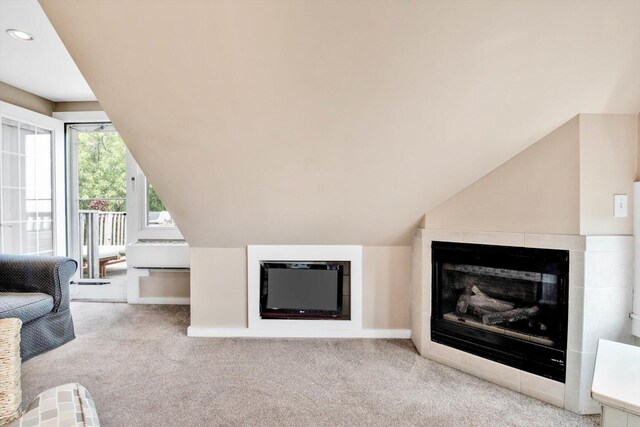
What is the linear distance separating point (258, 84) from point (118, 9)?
0.59 meters

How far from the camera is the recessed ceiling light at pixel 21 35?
2.34 metres

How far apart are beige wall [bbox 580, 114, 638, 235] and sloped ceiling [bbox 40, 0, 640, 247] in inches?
3.2

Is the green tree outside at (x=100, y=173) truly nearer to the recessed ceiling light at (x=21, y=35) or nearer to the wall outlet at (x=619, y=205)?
the recessed ceiling light at (x=21, y=35)

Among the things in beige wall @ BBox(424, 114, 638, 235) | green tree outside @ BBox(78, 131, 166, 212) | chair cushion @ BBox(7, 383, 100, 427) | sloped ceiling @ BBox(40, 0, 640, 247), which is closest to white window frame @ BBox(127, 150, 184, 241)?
green tree outside @ BBox(78, 131, 166, 212)

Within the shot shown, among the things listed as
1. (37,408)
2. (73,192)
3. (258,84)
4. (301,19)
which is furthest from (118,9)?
(73,192)

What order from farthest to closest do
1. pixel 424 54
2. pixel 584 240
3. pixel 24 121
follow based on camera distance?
1. pixel 24 121
2. pixel 584 240
3. pixel 424 54

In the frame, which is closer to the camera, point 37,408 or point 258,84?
point 37,408

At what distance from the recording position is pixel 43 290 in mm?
2531

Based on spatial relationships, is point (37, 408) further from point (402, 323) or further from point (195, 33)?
point (402, 323)

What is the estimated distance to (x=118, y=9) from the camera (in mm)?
1305

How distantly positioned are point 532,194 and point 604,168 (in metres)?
0.35

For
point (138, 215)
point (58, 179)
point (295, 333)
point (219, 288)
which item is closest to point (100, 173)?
point (58, 179)

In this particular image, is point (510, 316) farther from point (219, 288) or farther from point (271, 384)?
point (219, 288)

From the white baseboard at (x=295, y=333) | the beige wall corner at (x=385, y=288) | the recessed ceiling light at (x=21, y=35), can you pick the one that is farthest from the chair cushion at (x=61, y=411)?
the recessed ceiling light at (x=21, y=35)
